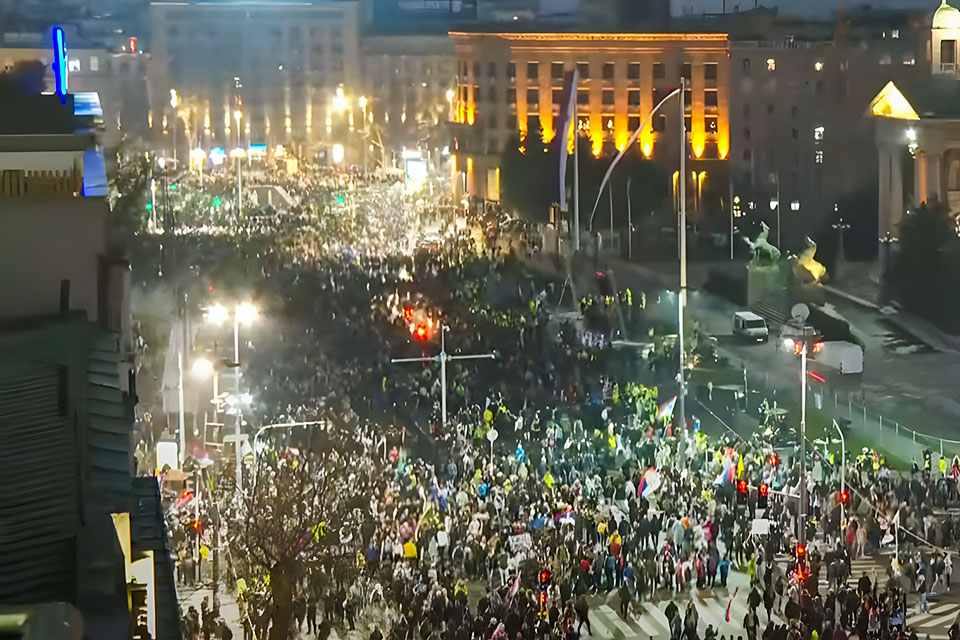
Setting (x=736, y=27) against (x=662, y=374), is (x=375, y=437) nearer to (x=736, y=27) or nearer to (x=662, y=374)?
(x=662, y=374)

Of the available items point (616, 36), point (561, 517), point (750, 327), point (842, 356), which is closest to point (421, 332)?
point (750, 327)

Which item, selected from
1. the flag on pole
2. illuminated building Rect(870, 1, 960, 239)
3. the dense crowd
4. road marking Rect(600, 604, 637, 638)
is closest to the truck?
the dense crowd

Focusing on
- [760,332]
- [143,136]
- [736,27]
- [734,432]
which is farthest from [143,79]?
[734,432]

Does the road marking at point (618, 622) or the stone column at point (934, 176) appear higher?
the stone column at point (934, 176)

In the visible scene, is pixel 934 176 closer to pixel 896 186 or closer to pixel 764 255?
pixel 896 186

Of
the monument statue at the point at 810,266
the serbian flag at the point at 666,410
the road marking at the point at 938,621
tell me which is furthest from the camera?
the monument statue at the point at 810,266

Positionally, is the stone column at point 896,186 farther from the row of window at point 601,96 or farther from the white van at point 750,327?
the white van at point 750,327

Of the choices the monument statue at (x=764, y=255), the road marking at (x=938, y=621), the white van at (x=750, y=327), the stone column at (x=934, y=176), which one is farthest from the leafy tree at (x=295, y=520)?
the stone column at (x=934, y=176)
